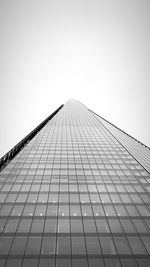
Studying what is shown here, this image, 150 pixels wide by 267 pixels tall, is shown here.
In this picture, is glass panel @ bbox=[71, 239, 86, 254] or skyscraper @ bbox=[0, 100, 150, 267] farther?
glass panel @ bbox=[71, 239, 86, 254]

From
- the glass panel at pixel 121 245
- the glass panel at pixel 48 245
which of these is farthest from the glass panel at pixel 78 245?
the glass panel at pixel 121 245

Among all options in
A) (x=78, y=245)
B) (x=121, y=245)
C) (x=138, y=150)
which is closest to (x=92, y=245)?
(x=78, y=245)

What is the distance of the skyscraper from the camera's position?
80.7ft

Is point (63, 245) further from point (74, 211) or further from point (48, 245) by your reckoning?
point (74, 211)

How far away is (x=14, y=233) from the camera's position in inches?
1093

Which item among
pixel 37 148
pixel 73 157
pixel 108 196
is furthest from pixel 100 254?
pixel 37 148

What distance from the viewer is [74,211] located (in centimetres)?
3344

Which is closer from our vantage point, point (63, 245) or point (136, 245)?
point (63, 245)

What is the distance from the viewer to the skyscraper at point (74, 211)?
24.6 meters

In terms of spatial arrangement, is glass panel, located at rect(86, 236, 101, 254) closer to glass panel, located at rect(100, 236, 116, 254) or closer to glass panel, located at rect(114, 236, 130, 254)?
glass panel, located at rect(100, 236, 116, 254)

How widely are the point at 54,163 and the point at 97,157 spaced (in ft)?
36.6

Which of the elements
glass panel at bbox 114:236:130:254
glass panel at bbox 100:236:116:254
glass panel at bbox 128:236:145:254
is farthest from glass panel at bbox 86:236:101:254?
glass panel at bbox 128:236:145:254

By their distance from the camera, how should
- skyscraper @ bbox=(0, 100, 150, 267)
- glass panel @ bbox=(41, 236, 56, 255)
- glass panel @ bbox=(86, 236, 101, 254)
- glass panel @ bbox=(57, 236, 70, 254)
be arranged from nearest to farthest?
skyscraper @ bbox=(0, 100, 150, 267) < glass panel @ bbox=(41, 236, 56, 255) < glass panel @ bbox=(57, 236, 70, 254) < glass panel @ bbox=(86, 236, 101, 254)

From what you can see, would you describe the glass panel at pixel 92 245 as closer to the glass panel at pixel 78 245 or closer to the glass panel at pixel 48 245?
the glass panel at pixel 78 245
